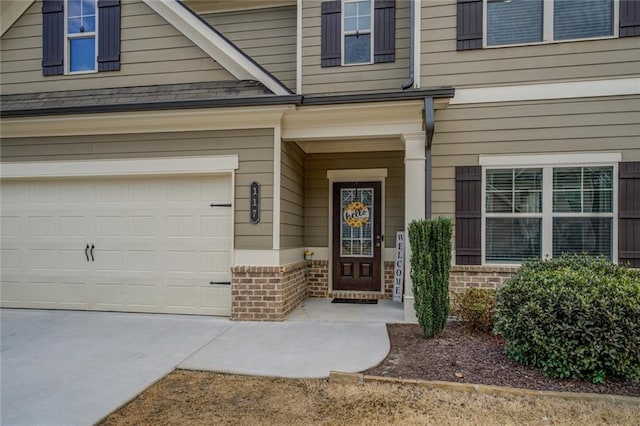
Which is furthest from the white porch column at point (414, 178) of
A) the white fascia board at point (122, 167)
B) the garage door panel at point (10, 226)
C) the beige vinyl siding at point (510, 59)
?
the garage door panel at point (10, 226)

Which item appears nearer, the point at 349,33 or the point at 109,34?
the point at 109,34

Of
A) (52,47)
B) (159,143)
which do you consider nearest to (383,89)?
(159,143)

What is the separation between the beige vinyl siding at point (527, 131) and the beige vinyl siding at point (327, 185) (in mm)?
1420

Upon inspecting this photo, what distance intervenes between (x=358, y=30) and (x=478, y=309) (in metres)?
4.76

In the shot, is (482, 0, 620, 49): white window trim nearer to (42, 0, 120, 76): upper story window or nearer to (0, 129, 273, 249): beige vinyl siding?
(0, 129, 273, 249): beige vinyl siding

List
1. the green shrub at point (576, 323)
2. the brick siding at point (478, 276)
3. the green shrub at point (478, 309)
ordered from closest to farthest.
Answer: the green shrub at point (576, 323), the green shrub at point (478, 309), the brick siding at point (478, 276)

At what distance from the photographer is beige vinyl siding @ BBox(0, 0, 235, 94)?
228 inches

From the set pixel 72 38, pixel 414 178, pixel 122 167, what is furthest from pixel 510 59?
pixel 72 38

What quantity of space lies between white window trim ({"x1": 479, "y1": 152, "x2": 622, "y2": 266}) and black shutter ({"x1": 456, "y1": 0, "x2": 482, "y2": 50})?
165cm

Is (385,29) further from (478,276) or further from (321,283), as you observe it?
(321,283)

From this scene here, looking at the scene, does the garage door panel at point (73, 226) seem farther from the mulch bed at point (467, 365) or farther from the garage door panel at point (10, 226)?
the mulch bed at point (467, 365)

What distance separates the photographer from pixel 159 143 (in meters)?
5.62

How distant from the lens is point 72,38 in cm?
→ 618

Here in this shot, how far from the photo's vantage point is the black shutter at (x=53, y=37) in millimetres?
6152
